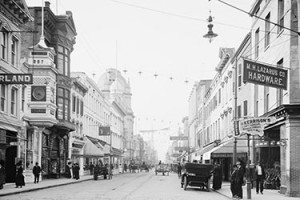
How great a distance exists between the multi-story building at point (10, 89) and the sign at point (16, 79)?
10.5ft

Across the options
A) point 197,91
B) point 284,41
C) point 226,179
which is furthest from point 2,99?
point 197,91

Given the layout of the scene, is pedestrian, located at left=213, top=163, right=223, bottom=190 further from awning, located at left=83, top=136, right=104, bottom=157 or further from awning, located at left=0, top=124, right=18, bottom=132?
awning, located at left=83, top=136, right=104, bottom=157

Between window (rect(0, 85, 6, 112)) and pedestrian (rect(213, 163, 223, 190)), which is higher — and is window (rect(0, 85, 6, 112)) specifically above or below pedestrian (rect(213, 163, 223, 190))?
above

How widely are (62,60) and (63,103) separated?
13.2 ft

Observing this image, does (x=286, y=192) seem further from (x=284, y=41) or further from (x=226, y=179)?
(x=226, y=179)

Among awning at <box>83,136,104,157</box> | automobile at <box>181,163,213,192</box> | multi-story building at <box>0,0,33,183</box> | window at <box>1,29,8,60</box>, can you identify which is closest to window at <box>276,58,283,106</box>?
automobile at <box>181,163,213,192</box>

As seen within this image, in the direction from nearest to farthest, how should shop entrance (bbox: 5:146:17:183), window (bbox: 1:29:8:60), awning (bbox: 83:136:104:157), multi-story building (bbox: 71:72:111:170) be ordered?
window (bbox: 1:29:8:60)
shop entrance (bbox: 5:146:17:183)
awning (bbox: 83:136:104:157)
multi-story building (bbox: 71:72:111:170)

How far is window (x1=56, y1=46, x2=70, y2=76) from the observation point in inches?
1769

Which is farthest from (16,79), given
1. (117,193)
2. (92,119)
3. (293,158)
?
(92,119)

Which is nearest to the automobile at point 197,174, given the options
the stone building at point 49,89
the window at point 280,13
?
the window at point 280,13

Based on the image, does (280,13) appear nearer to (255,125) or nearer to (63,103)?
(255,125)

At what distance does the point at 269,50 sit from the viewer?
27.1 meters

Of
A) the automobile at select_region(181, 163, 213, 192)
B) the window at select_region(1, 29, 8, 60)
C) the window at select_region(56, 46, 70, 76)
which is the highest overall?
the window at select_region(56, 46, 70, 76)

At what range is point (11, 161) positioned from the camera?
33.3 metres
